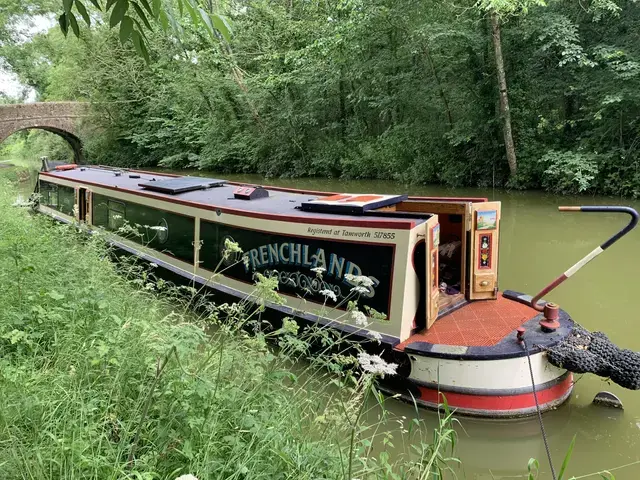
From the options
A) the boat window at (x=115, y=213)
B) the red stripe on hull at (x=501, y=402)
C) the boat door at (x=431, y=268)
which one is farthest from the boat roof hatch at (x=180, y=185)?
the red stripe on hull at (x=501, y=402)

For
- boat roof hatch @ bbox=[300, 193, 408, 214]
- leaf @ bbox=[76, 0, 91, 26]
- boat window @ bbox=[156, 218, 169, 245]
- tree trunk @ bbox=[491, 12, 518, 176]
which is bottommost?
boat window @ bbox=[156, 218, 169, 245]

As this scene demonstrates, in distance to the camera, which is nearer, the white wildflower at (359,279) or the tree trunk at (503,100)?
the white wildflower at (359,279)

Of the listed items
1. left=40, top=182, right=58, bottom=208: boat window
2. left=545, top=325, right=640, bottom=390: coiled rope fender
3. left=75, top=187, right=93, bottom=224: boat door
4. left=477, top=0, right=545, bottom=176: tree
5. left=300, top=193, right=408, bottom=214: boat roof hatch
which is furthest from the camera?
left=477, top=0, right=545, bottom=176: tree

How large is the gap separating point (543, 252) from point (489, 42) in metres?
7.58

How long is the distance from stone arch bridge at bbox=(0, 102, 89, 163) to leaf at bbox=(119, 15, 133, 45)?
959 inches

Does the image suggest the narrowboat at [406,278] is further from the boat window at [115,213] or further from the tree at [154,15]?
the tree at [154,15]

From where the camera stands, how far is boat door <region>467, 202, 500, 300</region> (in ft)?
14.6

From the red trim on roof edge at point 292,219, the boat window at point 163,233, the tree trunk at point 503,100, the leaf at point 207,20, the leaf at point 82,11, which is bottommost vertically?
the boat window at point 163,233

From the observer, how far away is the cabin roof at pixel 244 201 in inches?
155

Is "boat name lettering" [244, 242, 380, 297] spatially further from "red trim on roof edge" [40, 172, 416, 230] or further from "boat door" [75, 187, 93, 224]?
"boat door" [75, 187, 93, 224]

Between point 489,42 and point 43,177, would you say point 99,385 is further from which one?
point 489,42

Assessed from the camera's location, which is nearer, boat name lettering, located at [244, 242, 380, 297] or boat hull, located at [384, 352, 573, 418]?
boat hull, located at [384, 352, 573, 418]

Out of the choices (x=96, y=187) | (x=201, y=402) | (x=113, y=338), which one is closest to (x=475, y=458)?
(x=201, y=402)

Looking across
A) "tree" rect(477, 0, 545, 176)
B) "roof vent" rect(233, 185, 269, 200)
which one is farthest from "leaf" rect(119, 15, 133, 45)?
"tree" rect(477, 0, 545, 176)
